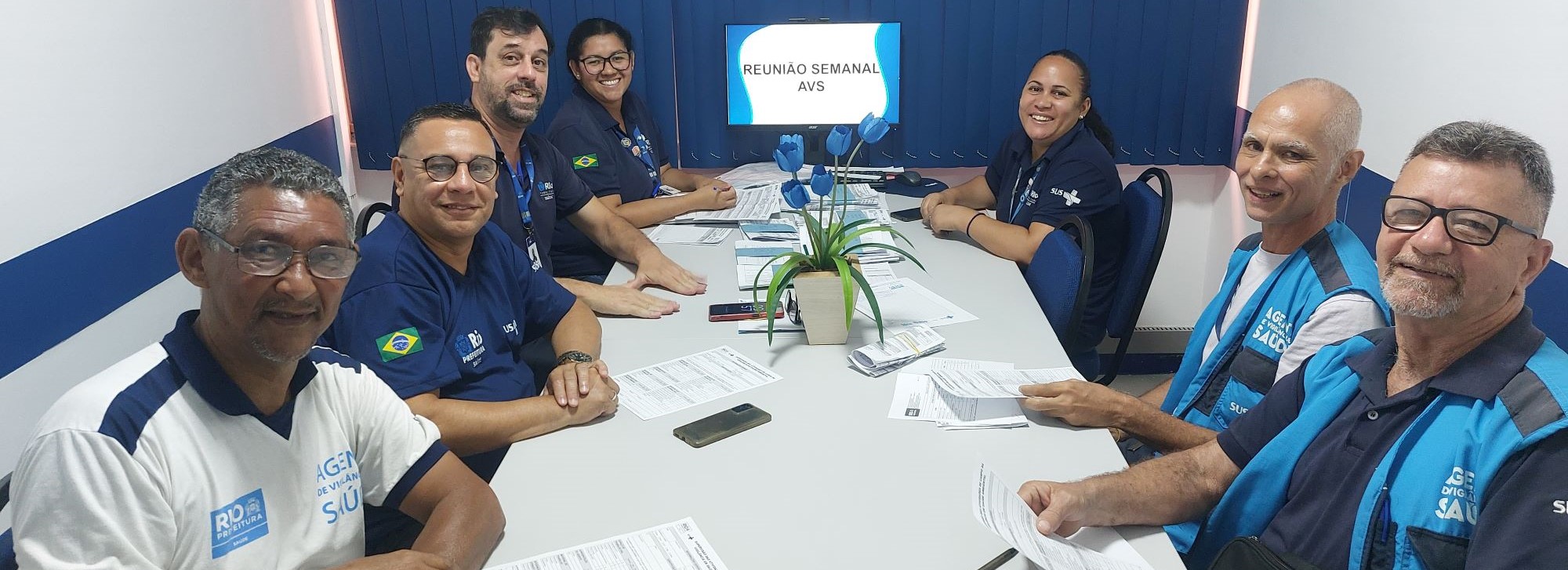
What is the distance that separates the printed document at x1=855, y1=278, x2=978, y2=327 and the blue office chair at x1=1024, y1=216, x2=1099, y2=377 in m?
0.26

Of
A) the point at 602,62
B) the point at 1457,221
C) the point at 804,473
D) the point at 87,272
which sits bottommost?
the point at 804,473

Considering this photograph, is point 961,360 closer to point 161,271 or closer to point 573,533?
point 573,533

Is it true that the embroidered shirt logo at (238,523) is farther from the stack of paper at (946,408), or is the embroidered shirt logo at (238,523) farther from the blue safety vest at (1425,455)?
the blue safety vest at (1425,455)

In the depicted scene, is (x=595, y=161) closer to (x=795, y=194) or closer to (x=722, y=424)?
(x=795, y=194)

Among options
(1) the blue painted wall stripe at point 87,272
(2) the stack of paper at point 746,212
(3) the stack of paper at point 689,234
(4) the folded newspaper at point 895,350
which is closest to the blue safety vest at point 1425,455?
(4) the folded newspaper at point 895,350

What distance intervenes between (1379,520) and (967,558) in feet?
1.83

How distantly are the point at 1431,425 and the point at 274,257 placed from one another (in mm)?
1520

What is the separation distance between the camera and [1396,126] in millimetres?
2502

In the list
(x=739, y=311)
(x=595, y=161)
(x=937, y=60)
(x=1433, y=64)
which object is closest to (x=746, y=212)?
(x=595, y=161)

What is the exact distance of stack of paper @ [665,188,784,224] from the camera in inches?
122

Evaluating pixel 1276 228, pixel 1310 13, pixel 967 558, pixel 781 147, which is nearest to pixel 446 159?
pixel 781 147

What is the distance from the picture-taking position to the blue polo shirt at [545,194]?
255cm

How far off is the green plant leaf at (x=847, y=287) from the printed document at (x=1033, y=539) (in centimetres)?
69

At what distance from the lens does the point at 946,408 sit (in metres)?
1.73
